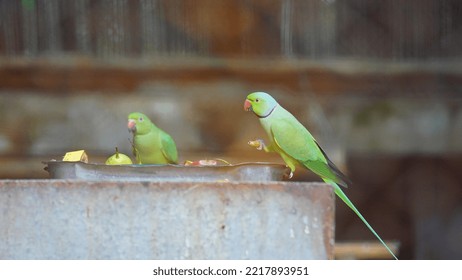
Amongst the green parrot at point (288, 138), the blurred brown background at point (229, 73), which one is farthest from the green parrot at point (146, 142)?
the blurred brown background at point (229, 73)

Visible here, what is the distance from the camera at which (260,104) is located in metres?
1.86

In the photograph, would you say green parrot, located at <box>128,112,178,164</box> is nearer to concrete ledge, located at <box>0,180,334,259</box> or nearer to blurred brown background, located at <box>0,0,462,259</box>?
concrete ledge, located at <box>0,180,334,259</box>

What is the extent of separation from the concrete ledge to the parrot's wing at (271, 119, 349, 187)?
21cm

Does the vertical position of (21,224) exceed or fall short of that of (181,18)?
it falls short

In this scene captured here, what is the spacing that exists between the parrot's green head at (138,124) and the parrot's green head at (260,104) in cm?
28

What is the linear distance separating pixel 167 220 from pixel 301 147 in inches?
13.4

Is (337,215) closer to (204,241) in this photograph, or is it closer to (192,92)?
(192,92)

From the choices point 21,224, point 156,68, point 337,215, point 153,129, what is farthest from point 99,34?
point 21,224

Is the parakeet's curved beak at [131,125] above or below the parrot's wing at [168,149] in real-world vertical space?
above

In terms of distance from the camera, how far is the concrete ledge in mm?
1664

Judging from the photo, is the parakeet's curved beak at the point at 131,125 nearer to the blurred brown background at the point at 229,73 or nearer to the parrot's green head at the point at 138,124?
the parrot's green head at the point at 138,124

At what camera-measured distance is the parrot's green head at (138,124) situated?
6.63 feet

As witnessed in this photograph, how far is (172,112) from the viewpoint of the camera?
340 cm
